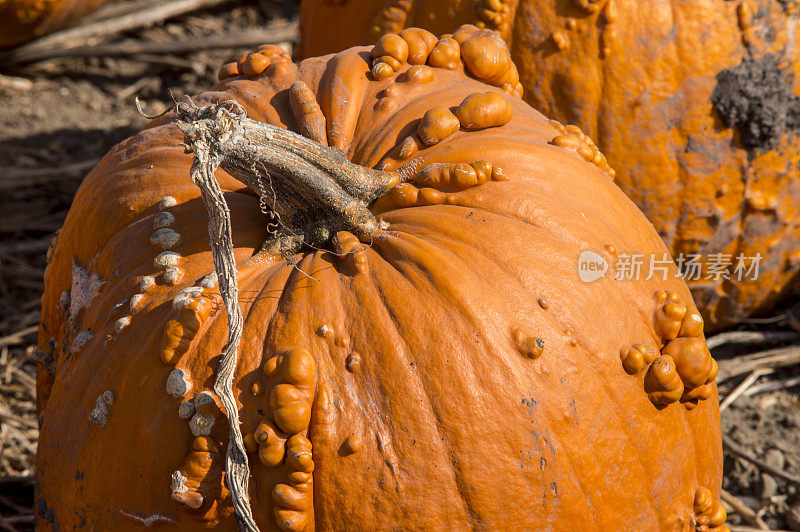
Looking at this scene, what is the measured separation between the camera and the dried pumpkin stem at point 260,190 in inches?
71.9

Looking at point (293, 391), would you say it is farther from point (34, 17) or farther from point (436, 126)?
point (34, 17)

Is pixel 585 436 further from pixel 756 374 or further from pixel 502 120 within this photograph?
pixel 756 374

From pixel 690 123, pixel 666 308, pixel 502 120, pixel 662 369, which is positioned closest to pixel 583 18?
pixel 690 123

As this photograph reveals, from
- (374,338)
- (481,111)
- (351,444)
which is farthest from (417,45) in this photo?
(351,444)

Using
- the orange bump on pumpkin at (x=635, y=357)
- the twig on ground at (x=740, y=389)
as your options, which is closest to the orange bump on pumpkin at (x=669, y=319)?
the orange bump on pumpkin at (x=635, y=357)

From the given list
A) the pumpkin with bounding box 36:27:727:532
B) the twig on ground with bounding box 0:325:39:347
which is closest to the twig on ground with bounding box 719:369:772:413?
the pumpkin with bounding box 36:27:727:532

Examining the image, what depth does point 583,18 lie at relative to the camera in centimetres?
305

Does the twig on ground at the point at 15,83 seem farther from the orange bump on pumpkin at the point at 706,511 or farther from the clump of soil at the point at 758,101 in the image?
the orange bump on pumpkin at the point at 706,511

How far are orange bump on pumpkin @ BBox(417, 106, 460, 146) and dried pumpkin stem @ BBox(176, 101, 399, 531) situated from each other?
5.8 inches

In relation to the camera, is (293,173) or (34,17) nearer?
(293,173)

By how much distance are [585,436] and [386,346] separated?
0.55 meters

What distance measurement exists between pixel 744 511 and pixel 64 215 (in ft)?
12.7

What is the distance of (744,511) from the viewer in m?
3.14

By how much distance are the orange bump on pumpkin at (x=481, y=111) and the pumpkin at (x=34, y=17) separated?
13.1 ft
